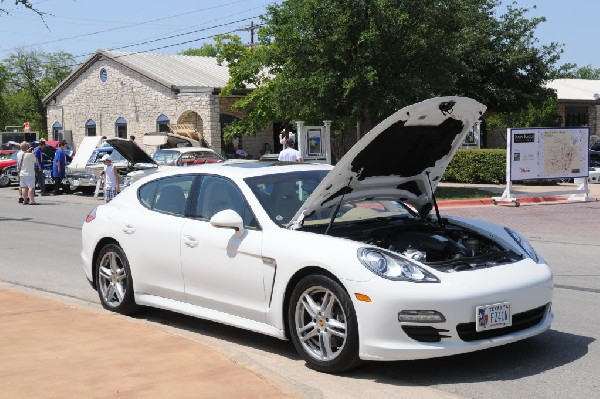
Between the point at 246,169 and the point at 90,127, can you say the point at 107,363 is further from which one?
the point at 90,127

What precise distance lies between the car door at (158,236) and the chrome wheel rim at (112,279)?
0.92 feet

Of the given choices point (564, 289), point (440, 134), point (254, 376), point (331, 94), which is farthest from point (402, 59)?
point (254, 376)

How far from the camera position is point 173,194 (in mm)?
7809

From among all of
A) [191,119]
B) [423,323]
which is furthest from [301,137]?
[423,323]

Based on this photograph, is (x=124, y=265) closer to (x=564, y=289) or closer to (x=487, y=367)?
(x=487, y=367)

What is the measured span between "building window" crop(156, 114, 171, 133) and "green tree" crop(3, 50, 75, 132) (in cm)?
3556

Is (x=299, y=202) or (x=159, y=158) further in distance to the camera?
(x=159, y=158)

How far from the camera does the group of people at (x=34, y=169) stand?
969 inches

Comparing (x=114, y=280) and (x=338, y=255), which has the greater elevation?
(x=338, y=255)

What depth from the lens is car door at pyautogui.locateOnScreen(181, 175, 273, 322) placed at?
6.68 metres

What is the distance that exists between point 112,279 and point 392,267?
3.43 metres

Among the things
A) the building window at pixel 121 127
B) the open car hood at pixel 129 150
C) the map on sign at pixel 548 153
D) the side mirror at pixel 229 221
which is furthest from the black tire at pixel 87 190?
the side mirror at pixel 229 221

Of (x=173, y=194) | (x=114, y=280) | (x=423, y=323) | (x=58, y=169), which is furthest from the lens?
(x=58, y=169)

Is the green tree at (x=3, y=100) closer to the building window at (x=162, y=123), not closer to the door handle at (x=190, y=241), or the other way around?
the building window at (x=162, y=123)
